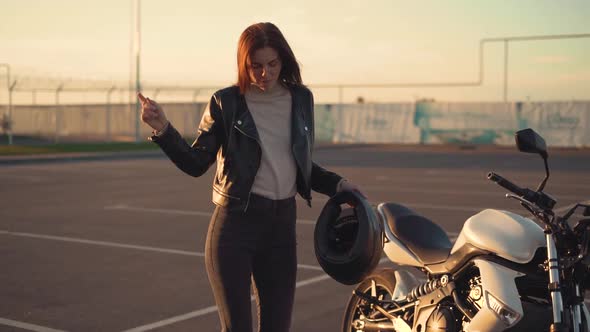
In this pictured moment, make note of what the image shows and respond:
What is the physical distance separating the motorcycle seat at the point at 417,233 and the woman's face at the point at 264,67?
4.20 ft

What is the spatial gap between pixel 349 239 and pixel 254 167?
0.68 m

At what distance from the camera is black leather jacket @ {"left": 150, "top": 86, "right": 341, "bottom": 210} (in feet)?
11.7

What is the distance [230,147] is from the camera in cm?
360

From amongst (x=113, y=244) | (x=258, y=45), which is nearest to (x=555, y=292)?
(x=258, y=45)

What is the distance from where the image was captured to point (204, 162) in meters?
3.62

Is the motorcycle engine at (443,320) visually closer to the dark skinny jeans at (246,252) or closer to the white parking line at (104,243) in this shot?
the dark skinny jeans at (246,252)

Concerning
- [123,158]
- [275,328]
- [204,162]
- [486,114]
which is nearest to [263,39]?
[204,162]

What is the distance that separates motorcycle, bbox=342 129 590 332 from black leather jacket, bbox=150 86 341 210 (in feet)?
2.91

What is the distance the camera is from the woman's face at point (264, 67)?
141 inches

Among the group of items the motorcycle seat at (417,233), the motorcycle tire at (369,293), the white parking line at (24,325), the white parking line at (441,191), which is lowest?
the white parking line at (24,325)

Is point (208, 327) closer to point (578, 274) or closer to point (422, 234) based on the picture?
point (422, 234)

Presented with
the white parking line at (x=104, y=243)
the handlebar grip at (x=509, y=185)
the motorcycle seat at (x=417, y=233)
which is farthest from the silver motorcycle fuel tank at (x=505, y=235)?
the white parking line at (x=104, y=243)

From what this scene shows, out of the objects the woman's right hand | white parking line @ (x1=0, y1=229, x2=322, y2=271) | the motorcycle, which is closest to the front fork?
the motorcycle

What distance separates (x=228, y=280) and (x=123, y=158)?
2576 cm
